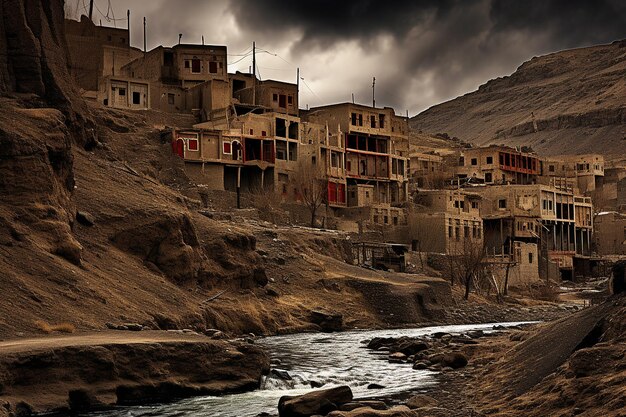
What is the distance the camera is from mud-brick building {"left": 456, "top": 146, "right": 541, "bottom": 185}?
93.9 m

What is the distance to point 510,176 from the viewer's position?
96.5 meters

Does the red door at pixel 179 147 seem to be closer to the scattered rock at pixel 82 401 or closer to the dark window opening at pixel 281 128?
the dark window opening at pixel 281 128

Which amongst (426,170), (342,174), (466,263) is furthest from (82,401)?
(426,170)

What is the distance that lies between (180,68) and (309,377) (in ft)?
170

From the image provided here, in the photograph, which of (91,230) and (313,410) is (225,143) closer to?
(91,230)

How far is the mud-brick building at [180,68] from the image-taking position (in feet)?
236

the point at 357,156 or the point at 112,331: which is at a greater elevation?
the point at 357,156

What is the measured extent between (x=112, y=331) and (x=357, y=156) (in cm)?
4971

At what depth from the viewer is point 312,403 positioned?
1894 cm

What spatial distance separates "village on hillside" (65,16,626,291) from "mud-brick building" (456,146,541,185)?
4.73 m

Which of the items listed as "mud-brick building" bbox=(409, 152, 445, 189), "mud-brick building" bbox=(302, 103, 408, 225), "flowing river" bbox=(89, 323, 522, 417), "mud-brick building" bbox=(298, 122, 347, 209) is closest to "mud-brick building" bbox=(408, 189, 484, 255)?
"mud-brick building" bbox=(302, 103, 408, 225)

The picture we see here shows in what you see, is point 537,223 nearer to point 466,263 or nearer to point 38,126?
point 466,263

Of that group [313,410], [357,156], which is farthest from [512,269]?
[313,410]

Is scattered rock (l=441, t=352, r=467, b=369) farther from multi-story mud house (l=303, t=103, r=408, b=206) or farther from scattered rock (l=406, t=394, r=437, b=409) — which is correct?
multi-story mud house (l=303, t=103, r=408, b=206)
